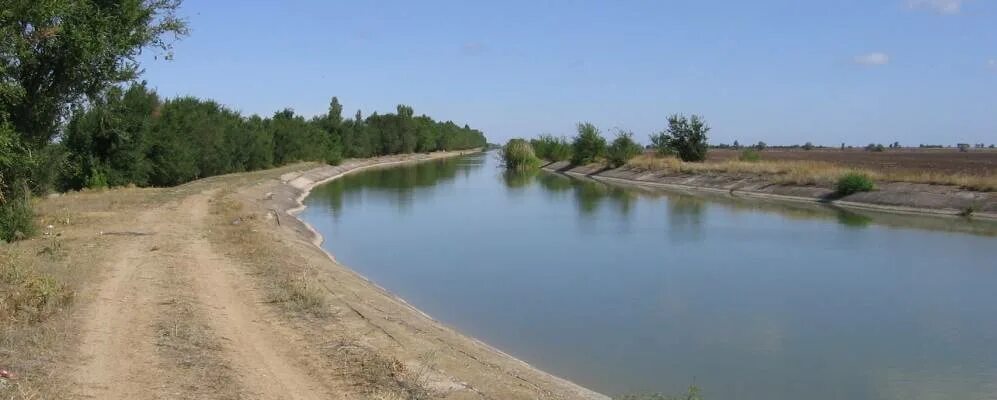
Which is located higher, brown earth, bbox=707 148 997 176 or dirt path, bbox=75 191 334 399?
dirt path, bbox=75 191 334 399

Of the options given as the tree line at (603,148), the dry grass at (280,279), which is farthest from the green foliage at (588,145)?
the dry grass at (280,279)

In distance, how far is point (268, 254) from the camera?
1331 cm

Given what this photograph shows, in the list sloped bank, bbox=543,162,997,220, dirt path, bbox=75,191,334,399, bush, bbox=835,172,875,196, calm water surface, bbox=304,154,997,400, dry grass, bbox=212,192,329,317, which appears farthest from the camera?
bush, bbox=835,172,875,196

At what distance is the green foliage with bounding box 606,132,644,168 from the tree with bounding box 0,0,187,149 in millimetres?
50737

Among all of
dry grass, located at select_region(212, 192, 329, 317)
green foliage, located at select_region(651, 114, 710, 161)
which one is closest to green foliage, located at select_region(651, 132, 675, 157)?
green foliage, located at select_region(651, 114, 710, 161)

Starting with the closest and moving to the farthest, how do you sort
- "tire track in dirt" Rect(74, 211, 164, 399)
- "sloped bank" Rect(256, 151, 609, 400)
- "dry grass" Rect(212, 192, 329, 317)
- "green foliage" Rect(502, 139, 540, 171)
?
"tire track in dirt" Rect(74, 211, 164, 399) → "sloped bank" Rect(256, 151, 609, 400) → "dry grass" Rect(212, 192, 329, 317) → "green foliage" Rect(502, 139, 540, 171)

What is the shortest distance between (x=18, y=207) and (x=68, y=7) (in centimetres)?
456

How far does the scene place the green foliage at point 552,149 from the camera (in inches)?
3147

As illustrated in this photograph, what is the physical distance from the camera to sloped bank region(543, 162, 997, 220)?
95.3 ft

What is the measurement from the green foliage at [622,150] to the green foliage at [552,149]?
47.1 ft

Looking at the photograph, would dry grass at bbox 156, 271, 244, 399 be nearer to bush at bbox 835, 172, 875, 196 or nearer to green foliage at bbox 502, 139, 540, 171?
bush at bbox 835, 172, 875, 196

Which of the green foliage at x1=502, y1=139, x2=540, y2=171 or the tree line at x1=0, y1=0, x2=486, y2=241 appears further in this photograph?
the green foliage at x1=502, y1=139, x2=540, y2=171

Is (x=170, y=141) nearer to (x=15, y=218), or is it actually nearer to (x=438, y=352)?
(x=15, y=218)

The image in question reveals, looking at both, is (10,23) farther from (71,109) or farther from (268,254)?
(268,254)
